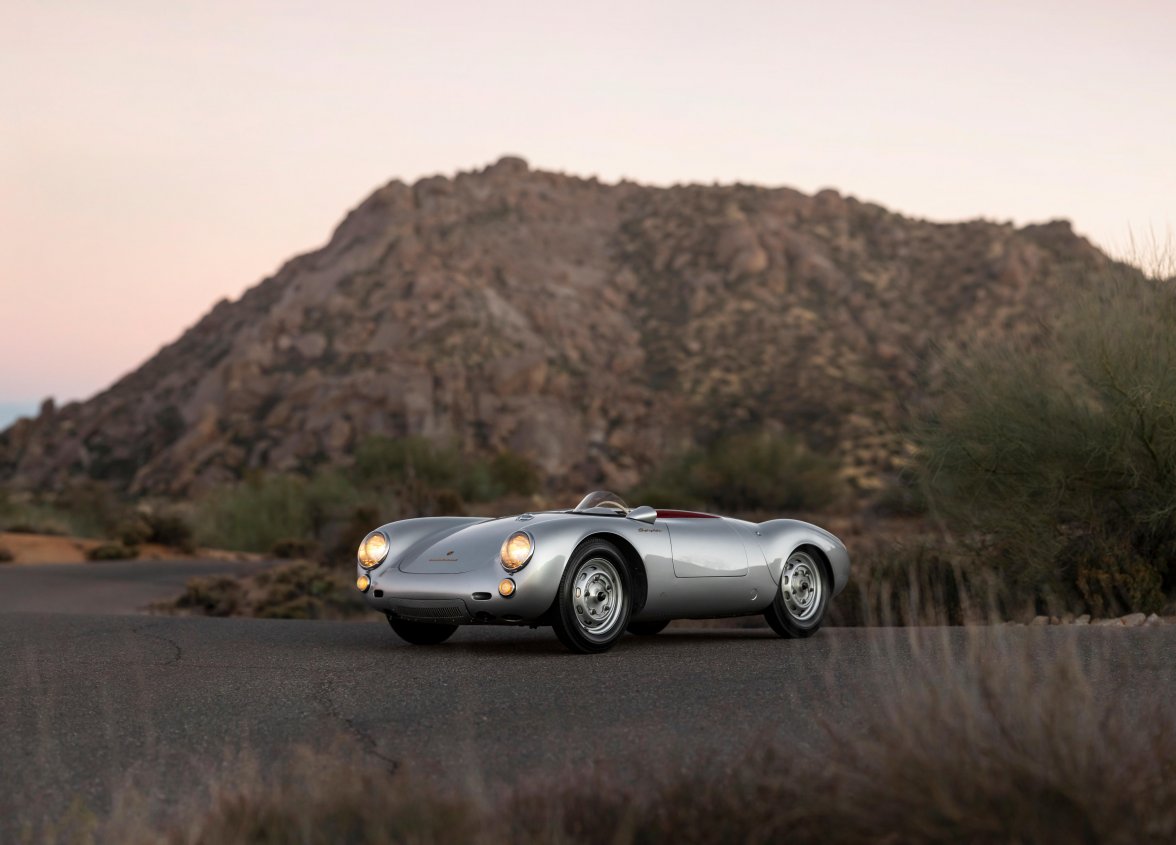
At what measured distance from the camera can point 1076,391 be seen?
577 inches

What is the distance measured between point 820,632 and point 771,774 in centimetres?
Result: 617

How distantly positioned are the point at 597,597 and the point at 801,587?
221 centimetres

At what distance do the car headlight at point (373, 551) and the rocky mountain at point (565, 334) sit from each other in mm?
38306

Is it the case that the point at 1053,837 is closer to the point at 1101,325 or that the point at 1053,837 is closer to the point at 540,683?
the point at 540,683

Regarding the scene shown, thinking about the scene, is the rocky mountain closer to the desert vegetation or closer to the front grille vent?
the desert vegetation

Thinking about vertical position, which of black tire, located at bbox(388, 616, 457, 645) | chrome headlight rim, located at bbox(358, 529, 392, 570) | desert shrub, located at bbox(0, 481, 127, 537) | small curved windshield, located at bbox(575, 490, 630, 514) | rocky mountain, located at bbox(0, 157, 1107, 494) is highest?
rocky mountain, located at bbox(0, 157, 1107, 494)

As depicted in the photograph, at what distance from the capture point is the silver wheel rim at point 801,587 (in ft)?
34.0

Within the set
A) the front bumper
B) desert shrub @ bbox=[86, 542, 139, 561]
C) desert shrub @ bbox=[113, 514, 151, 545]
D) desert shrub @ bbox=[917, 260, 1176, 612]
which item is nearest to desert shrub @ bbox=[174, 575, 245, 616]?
desert shrub @ bbox=[86, 542, 139, 561]

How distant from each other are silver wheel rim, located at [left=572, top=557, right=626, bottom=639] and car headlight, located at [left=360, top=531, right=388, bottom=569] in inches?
66.7

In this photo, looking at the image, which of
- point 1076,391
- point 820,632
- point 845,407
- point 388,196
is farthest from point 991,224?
point 820,632

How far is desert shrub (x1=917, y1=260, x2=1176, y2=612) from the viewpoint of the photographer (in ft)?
43.3

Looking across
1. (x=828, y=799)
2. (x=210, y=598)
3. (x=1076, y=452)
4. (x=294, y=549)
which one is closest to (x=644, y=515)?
(x=828, y=799)

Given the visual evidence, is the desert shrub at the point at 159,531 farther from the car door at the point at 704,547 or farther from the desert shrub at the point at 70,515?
the car door at the point at 704,547

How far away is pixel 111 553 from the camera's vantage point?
2717 centimetres
